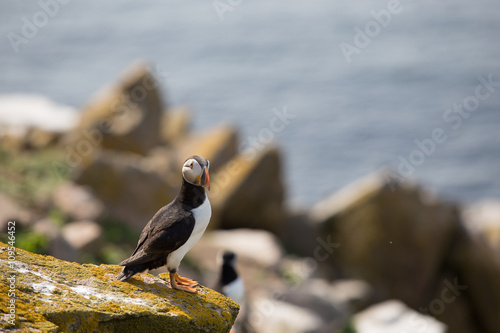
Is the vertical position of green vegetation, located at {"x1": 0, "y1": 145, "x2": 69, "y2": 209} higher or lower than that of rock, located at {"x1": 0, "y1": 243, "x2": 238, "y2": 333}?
lower

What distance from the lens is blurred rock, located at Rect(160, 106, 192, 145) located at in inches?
1208

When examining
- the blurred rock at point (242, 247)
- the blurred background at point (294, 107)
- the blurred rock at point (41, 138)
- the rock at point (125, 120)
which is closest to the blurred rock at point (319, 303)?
the blurred background at point (294, 107)

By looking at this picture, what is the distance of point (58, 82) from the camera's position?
157 ft

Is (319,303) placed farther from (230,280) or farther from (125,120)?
(125,120)

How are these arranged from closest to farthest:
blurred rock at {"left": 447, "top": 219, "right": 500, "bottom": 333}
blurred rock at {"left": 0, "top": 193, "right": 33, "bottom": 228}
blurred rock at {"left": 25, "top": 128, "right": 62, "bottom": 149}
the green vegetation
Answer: blurred rock at {"left": 0, "top": 193, "right": 33, "bottom": 228}
the green vegetation
blurred rock at {"left": 447, "top": 219, "right": 500, "bottom": 333}
blurred rock at {"left": 25, "top": 128, "right": 62, "bottom": 149}

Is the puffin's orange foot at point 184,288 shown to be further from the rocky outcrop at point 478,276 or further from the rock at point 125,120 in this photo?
the rocky outcrop at point 478,276

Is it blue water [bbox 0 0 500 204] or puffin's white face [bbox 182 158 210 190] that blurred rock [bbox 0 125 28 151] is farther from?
puffin's white face [bbox 182 158 210 190]

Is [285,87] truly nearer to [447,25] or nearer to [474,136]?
[474,136]

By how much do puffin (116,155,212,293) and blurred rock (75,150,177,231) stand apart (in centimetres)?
1209

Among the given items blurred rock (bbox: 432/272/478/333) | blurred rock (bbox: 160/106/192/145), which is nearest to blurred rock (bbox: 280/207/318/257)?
blurred rock (bbox: 432/272/478/333)

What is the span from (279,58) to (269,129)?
40.4 feet

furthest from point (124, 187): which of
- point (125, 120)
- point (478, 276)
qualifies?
point (478, 276)

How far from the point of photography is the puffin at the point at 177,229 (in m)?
6.27

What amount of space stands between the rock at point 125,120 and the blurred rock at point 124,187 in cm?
391
